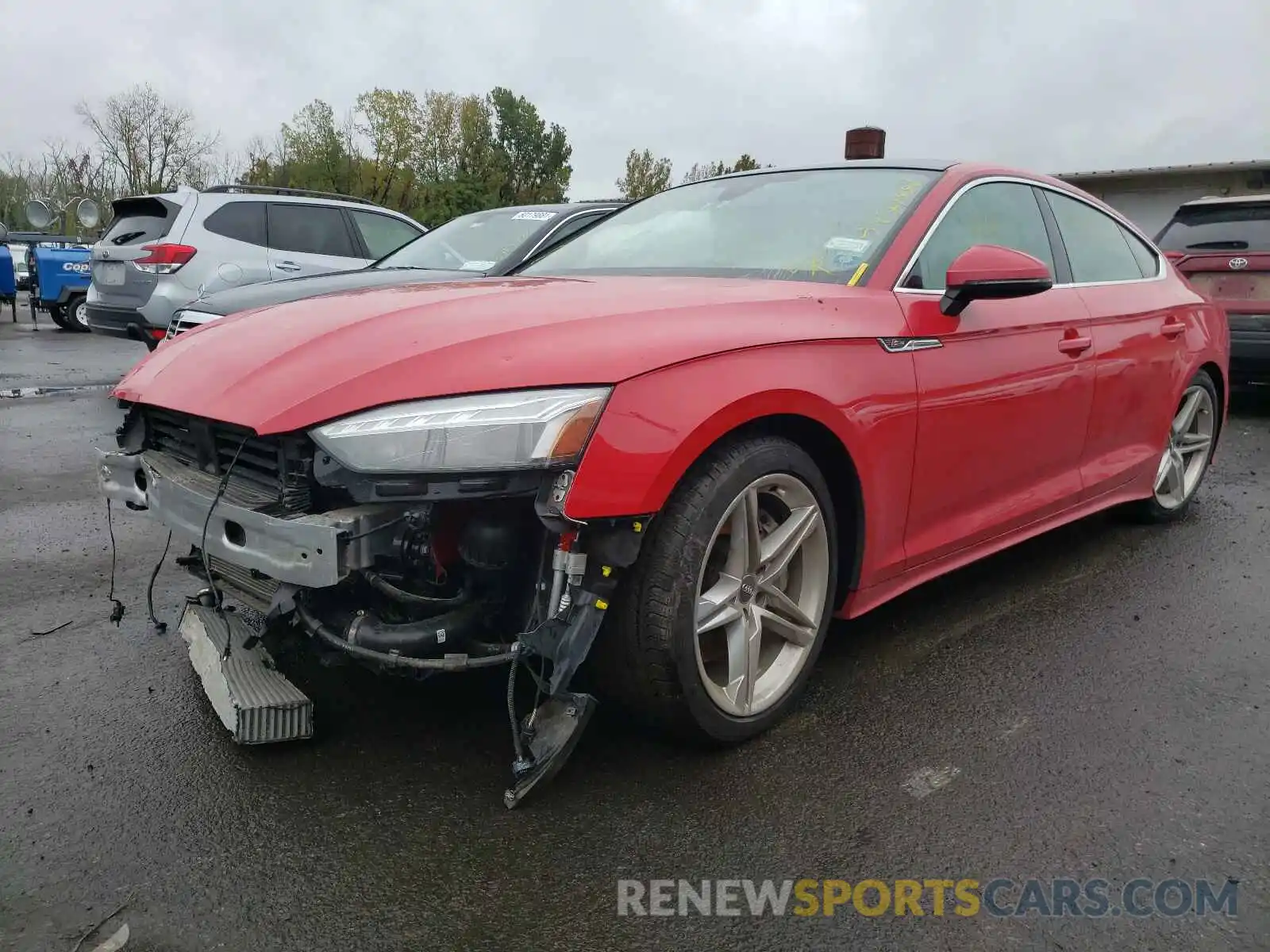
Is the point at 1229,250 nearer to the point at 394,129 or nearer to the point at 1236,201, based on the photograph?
the point at 1236,201

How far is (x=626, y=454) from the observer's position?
6.65 ft

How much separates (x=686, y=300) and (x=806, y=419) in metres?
0.43

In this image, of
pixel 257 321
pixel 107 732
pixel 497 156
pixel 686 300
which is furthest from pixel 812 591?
pixel 497 156

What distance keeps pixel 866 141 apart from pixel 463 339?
433 cm

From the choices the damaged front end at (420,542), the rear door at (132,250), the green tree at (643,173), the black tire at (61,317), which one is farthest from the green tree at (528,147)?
the damaged front end at (420,542)

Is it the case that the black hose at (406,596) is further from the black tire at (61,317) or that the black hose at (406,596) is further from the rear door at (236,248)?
the black tire at (61,317)

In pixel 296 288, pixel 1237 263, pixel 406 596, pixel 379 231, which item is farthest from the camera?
pixel 379 231

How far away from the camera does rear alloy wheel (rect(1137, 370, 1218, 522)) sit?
448cm

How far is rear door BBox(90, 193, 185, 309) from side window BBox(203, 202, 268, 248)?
26 centimetres

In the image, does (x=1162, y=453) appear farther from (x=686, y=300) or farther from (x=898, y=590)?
(x=686, y=300)

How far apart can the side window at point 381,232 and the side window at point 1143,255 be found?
240 inches

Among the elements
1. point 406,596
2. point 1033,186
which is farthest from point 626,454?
point 1033,186

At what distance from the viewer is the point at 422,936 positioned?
1.78 metres

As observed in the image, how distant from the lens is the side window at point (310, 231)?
823 cm
